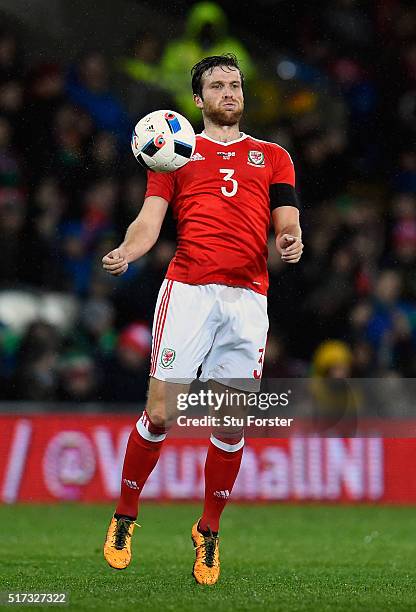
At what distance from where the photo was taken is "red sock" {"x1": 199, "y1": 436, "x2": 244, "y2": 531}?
20.2ft

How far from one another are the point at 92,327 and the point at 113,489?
158 centimetres

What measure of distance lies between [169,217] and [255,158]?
18.8 feet

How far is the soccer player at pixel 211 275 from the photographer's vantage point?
235 inches

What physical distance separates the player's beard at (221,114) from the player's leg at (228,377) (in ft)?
2.72

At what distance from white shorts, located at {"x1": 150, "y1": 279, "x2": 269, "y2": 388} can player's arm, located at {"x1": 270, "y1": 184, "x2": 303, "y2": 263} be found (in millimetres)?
338

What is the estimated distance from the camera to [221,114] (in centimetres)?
611

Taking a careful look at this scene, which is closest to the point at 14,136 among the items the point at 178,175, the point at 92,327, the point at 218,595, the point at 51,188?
the point at 51,188

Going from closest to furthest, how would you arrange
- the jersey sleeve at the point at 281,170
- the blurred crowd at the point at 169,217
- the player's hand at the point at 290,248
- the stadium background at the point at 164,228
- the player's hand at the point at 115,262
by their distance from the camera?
the player's hand at the point at 115,262 → the player's hand at the point at 290,248 → the jersey sleeve at the point at 281,170 → the stadium background at the point at 164,228 → the blurred crowd at the point at 169,217

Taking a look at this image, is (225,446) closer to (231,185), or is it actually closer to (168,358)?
(168,358)

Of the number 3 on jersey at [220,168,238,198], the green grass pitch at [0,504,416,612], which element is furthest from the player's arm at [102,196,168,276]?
the green grass pitch at [0,504,416,612]

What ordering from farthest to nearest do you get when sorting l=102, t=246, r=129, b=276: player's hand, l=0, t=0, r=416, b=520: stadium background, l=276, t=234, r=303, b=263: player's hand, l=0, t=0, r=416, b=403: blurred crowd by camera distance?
l=0, t=0, r=416, b=403: blurred crowd, l=0, t=0, r=416, b=520: stadium background, l=276, t=234, r=303, b=263: player's hand, l=102, t=246, r=129, b=276: player's hand

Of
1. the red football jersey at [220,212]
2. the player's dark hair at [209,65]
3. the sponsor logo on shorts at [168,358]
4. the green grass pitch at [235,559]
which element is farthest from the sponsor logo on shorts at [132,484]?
the player's dark hair at [209,65]

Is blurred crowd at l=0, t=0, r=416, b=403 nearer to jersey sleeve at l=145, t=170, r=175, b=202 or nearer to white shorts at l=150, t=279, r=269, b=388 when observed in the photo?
white shorts at l=150, t=279, r=269, b=388

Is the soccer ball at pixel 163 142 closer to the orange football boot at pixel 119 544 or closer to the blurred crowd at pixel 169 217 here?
the orange football boot at pixel 119 544
